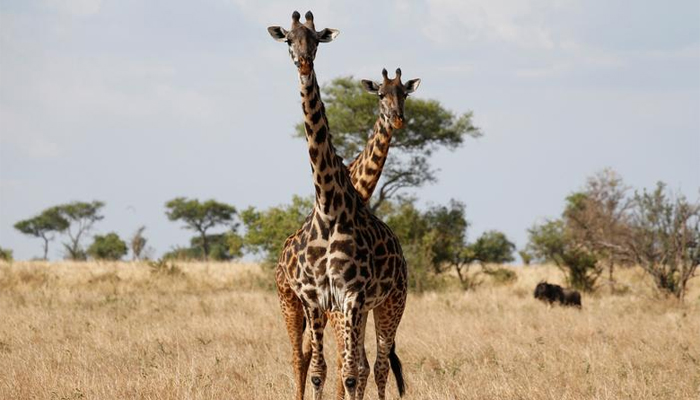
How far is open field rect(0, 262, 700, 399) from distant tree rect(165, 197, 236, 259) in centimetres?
3296

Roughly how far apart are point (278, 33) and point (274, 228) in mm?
17956

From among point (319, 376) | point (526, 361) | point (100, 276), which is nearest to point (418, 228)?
point (100, 276)

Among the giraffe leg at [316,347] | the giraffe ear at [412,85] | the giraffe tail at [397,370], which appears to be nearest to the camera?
the giraffe leg at [316,347]

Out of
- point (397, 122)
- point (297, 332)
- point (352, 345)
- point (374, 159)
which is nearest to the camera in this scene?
point (352, 345)

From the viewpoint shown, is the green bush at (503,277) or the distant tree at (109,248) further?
the distant tree at (109,248)

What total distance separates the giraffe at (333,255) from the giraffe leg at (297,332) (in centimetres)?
72

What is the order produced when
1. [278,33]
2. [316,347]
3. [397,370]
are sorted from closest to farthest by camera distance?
1. [278,33]
2. [316,347]
3. [397,370]

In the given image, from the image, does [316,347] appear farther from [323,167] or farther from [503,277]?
[503,277]

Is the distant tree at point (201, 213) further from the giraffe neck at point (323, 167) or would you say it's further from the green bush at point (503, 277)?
→ the giraffe neck at point (323, 167)

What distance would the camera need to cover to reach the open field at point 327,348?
843cm

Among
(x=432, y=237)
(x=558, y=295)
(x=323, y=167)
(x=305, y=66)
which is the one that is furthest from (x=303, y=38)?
(x=432, y=237)

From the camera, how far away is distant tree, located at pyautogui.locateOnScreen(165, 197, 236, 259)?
170ft

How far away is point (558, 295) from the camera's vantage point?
1756 cm

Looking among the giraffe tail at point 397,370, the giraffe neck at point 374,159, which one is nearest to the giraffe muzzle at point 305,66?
the giraffe neck at point 374,159
